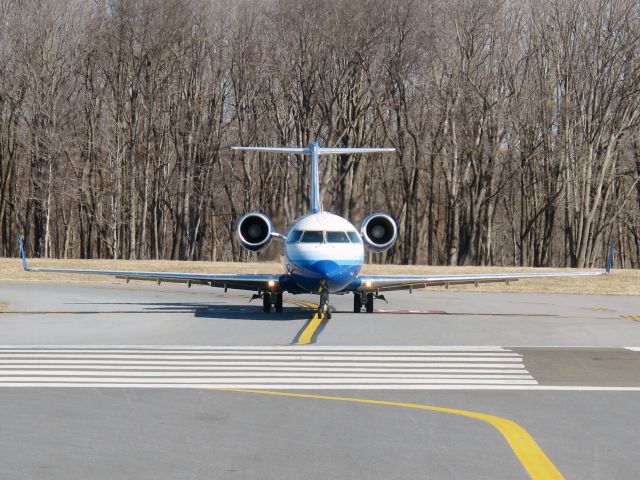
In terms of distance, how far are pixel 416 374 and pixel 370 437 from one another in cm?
502

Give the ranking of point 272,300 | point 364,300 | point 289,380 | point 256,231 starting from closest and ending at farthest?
point 289,380 → point 256,231 → point 272,300 → point 364,300

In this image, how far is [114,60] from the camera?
6088 centimetres

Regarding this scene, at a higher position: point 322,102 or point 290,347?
point 322,102

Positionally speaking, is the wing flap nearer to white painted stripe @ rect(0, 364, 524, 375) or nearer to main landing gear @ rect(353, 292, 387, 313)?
main landing gear @ rect(353, 292, 387, 313)

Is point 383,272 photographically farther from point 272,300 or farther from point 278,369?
point 278,369

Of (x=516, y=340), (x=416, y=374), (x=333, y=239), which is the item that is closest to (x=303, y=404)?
(x=416, y=374)

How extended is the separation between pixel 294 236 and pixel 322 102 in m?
35.8

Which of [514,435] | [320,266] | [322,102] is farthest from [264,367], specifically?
[322,102]

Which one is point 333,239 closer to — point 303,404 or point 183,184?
point 303,404

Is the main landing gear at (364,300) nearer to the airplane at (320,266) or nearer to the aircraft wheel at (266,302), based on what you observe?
the airplane at (320,266)

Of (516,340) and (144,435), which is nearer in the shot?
(144,435)

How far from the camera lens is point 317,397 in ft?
39.9

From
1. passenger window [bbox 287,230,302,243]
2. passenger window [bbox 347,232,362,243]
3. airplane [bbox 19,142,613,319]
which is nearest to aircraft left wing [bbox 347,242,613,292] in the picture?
airplane [bbox 19,142,613,319]

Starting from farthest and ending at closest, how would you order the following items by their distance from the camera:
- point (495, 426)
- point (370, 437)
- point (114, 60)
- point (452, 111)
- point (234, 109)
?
1. point (234, 109)
2. point (114, 60)
3. point (452, 111)
4. point (495, 426)
5. point (370, 437)
